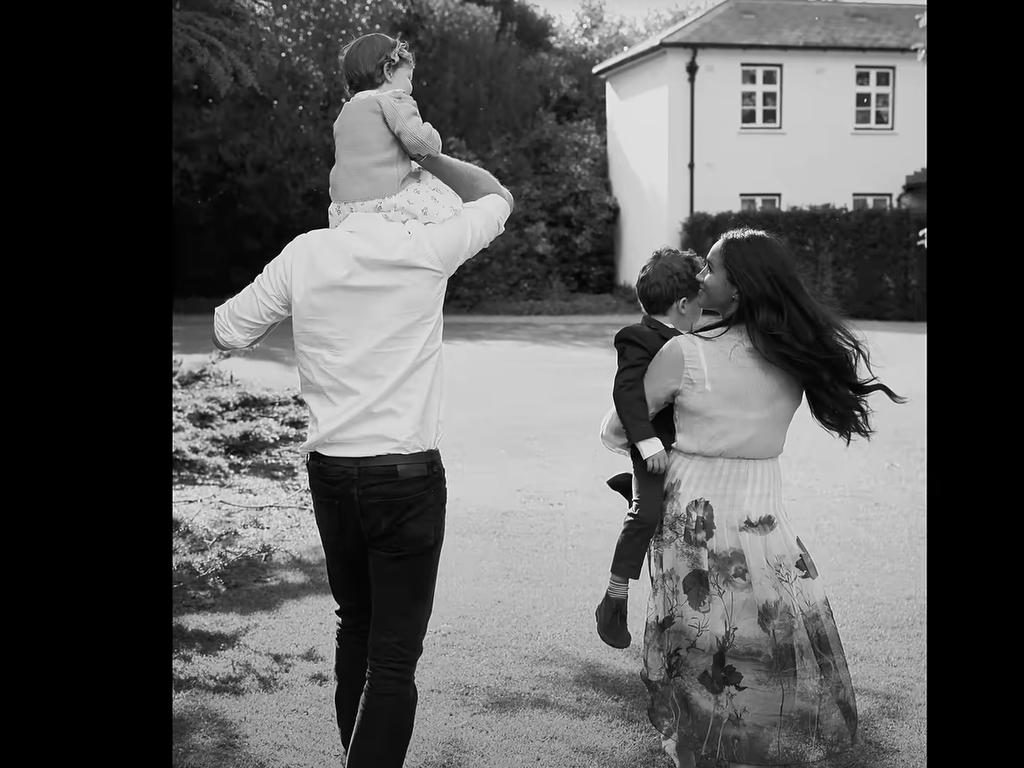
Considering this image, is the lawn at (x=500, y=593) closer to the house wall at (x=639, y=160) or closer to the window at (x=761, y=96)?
the house wall at (x=639, y=160)

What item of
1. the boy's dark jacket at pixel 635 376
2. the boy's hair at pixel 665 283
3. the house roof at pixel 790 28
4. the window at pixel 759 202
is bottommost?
the boy's dark jacket at pixel 635 376

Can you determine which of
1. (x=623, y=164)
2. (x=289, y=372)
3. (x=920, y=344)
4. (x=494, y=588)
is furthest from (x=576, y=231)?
(x=494, y=588)

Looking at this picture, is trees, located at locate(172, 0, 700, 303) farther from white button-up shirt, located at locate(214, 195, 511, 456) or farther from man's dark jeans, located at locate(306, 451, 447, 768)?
man's dark jeans, located at locate(306, 451, 447, 768)

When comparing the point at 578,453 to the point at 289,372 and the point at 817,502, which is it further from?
the point at 289,372

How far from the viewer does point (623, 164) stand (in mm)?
31688

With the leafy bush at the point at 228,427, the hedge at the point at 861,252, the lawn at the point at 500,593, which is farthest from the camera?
the hedge at the point at 861,252

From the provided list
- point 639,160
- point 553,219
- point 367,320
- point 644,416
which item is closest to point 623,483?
point 644,416

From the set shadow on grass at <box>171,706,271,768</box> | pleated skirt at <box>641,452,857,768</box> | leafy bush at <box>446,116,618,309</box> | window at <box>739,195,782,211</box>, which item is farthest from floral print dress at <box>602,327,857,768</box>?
window at <box>739,195,782,211</box>

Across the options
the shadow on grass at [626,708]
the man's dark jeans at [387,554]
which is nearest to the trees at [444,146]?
the shadow on grass at [626,708]

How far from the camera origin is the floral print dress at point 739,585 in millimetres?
3480

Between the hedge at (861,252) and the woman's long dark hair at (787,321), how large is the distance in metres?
23.8

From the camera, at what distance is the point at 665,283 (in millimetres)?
3688

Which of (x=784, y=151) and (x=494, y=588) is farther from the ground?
(x=784, y=151)
